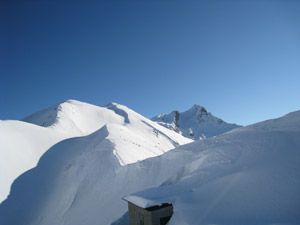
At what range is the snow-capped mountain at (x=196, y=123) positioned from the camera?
423 ft

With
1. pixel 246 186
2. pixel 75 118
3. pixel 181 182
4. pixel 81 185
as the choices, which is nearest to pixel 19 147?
pixel 81 185

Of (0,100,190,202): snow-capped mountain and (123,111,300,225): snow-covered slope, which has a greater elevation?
(0,100,190,202): snow-capped mountain

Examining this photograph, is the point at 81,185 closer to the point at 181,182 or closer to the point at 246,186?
the point at 181,182

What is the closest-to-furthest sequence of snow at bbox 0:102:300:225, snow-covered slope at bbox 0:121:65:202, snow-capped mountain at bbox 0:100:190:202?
snow at bbox 0:102:300:225, snow-covered slope at bbox 0:121:65:202, snow-capped mountain at bbox 0:100:190:202

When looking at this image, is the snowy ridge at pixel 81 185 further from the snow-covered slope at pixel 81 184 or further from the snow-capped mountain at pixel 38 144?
the snow-capped mountain at pixel 38 144

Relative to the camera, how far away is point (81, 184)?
1775 cm

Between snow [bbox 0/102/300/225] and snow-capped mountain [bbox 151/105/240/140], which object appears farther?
snow-capped mountain [bbox 151/105/240/140]

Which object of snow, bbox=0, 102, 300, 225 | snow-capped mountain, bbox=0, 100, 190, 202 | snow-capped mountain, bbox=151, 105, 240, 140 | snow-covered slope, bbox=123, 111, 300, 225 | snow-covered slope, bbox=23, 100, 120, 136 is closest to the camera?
snow-covered slope, bbox=123, 111, 300, 225

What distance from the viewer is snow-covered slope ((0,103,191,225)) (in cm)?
1395

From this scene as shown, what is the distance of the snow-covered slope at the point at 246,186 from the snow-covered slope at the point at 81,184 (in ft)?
18.0

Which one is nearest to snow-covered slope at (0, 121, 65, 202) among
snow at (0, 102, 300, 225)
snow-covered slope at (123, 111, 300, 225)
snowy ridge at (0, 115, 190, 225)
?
snowy ridge at (0, 115, 190, 225)

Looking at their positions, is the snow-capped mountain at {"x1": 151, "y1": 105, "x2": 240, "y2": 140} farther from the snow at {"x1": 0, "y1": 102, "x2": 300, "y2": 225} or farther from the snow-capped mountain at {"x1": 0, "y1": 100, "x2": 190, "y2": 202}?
the snow at {"x1": 0, "y1": 102, "x2": 300, "y2": 225}

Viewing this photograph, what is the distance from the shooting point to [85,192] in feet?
54.1

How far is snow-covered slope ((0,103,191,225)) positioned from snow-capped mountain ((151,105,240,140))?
99.8 m
